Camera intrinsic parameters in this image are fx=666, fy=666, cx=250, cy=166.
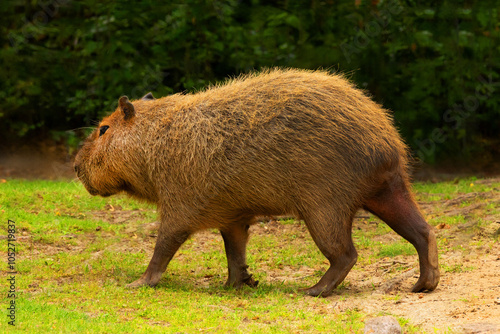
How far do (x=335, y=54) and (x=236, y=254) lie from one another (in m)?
5.61

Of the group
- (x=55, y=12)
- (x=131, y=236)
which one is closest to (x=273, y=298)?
(x=131, y=236)

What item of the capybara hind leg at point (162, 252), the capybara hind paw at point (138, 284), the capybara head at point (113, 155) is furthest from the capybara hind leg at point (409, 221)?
the capybara head at point (113, 155)

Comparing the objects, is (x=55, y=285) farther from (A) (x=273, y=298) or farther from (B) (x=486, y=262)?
(B) (x=486, y=262)

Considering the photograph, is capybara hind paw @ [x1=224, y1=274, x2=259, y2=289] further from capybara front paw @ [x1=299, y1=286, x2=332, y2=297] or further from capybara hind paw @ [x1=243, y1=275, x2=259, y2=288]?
capybara front paw @ [x1=299, y1=286, x2=332, y2=297]

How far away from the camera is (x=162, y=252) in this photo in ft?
19.7

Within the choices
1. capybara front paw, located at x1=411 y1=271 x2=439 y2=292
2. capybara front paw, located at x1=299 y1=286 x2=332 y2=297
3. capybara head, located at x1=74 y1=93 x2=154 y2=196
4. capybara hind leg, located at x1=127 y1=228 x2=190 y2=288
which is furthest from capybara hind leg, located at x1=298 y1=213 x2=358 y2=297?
capybara head, located at x1=74 y1=93 x2=154 y2=196

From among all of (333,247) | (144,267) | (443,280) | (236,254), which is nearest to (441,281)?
(443,280)

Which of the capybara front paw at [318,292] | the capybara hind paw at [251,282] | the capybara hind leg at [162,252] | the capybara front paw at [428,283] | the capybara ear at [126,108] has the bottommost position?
the capybara hind paw at [251,282]

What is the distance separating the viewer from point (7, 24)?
12172mm

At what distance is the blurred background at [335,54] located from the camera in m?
11.0

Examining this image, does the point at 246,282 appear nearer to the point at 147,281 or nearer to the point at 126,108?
→ the point at 147,281

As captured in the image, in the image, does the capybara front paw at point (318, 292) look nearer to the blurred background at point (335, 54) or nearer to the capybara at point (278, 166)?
the capybara at point (278, 166)

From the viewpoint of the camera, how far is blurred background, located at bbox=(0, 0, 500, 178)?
434 inches

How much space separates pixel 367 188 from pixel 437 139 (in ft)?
19.9
